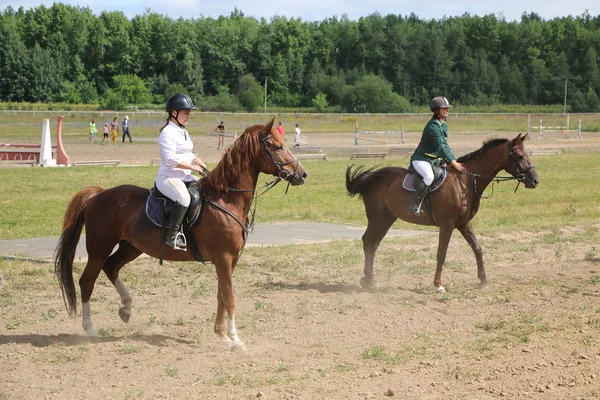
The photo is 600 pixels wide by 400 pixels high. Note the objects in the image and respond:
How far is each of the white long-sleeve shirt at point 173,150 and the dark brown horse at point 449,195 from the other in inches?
163

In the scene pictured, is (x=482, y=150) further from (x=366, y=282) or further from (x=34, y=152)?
(x=34, y=152)

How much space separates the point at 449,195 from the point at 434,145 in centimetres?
79

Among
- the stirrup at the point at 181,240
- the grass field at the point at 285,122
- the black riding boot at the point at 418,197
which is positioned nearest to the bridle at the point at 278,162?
the stirrup at the point at 181,240

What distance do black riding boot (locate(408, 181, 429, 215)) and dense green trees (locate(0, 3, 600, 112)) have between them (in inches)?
3244

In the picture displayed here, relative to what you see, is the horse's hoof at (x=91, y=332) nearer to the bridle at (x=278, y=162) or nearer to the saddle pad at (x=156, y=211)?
the saddle pad at (x=156, y=211)

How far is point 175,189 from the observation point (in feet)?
→ 30.8

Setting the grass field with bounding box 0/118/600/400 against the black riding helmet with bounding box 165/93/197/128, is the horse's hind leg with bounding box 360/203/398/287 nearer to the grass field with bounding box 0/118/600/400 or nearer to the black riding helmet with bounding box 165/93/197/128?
the grass field with bounding box 0/118/600/400

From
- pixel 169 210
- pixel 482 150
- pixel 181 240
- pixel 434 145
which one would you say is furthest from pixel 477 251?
pixel 169 210

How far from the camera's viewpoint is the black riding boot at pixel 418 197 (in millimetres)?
12750

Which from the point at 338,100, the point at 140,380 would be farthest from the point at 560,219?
the point at 338,100

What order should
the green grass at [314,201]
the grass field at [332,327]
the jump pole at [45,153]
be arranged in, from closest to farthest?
1. the grass field at [332,327]
2. the green grass at [314,201]
3. the jump pole at [45,153]

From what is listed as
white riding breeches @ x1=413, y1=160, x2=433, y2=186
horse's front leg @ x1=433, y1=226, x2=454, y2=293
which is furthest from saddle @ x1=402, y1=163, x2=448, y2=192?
horse's front leg @ x1=433, y1=226, x2=454, y2=293

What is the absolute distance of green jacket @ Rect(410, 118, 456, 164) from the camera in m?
12.6

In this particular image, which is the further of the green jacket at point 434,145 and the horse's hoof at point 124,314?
the green jacket at point 434,145
